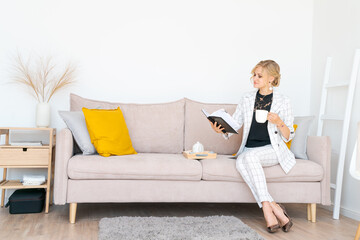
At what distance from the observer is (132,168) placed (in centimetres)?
246

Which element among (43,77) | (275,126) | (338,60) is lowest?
(275,126)

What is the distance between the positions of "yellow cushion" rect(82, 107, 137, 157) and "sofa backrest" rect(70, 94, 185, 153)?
0.77ft

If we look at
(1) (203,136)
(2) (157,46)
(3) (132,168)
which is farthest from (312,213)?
(2) (157,46)

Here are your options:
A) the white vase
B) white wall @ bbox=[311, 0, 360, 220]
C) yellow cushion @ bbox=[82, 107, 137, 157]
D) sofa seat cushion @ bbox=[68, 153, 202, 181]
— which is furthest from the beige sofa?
the white vase

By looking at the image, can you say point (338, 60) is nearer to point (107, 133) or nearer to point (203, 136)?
point (203, 136)

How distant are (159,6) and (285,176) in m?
2.12

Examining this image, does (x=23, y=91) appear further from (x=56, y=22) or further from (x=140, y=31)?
(x=140, y=31)

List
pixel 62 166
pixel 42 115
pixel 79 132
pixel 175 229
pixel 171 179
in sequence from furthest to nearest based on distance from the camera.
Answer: pixel 42 115 < pixel 79 132 < pixel 171 179 < pixel 62 166 < pixel 175 229

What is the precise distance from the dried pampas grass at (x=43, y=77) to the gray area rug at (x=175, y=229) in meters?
1.48

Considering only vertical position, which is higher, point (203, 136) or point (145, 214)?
point (203, 136)

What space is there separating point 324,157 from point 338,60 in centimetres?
114

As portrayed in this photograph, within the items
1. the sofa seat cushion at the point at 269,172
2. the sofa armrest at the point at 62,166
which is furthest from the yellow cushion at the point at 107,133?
the sofa seat cushion at the point at 269,172

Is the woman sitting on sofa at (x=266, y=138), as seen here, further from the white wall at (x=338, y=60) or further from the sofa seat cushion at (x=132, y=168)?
the white wall at (x=338, y=60)

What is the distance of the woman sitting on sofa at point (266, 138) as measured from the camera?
236 cm
